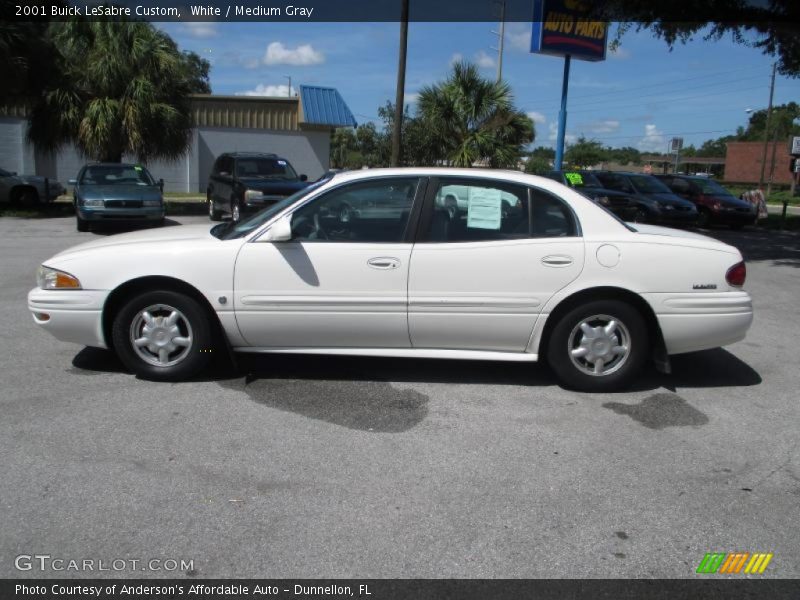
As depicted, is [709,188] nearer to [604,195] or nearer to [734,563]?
[604,195]

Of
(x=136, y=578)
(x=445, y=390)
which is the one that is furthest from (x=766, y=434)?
(x=136, y=578)

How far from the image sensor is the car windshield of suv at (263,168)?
16984mm

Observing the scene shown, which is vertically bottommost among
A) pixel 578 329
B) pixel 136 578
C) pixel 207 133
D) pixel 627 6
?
pixel 136 578

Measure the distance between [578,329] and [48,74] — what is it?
1867 centimetres

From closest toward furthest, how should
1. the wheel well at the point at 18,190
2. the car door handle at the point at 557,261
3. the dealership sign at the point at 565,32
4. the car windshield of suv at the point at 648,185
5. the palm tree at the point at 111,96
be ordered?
the car door handle at the point at 557,261, the palm tree at the point at 111,96, the car windshield of suv at the point at 648,185, the dealership sign at the point at 565,32, the wheel well at the point at 18,190

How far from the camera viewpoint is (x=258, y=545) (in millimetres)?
3199

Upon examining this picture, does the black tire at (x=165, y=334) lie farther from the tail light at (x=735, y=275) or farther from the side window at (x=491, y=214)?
the tail light at (x=735, y=275)

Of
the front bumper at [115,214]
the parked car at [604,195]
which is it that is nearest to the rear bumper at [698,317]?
the parked car at [604,195]

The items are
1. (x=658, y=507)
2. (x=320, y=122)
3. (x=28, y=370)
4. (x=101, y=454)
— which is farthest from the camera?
(x=320, y=122)

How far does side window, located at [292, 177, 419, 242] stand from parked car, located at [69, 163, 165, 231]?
11286 mm

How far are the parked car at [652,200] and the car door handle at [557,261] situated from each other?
14.0 meters

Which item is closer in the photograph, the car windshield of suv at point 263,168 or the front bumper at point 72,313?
the front bumper at point 72,313
